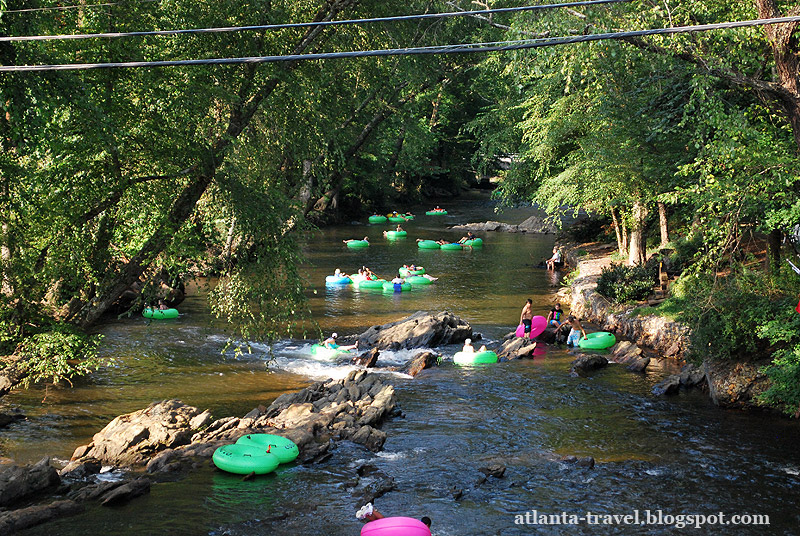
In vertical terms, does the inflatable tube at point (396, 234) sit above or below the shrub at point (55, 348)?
below

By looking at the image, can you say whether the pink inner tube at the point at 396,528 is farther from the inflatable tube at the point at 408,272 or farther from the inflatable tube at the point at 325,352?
the inflatable tube at the point at 408,272

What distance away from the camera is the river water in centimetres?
1178

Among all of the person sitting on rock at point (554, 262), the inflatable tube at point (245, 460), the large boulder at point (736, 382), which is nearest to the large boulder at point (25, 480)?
the inflatable tube at point (245, 460)

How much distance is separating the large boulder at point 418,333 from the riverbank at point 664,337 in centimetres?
483

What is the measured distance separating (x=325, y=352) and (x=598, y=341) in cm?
814

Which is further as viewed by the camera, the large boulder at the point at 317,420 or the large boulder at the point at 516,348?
the large boulder at the point at 516,348

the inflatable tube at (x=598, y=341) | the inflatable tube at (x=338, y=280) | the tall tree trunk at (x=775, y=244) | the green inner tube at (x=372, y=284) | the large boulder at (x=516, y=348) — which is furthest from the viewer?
the inflatable tube at (x=338, y=280)

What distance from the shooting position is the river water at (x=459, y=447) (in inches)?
464

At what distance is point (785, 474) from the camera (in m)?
13.1

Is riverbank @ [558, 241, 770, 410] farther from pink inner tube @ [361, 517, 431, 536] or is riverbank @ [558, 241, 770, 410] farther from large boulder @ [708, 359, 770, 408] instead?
pink inner tube @ [361, 517, 431, 536]

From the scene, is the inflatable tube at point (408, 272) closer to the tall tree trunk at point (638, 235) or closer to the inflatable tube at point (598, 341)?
the tall tree trunk at point (638, 235)

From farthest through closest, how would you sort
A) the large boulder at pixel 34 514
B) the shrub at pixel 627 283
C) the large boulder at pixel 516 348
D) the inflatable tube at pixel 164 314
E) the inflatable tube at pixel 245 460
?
the inflatable tube at pixel 164 314
the shrub at pixel 627 283
the large boulder at pixel 516 348
the inflatable tube at pixel 245 460
the large boulder at pixel 34 514

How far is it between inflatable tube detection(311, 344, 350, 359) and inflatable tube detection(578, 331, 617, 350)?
710 cm

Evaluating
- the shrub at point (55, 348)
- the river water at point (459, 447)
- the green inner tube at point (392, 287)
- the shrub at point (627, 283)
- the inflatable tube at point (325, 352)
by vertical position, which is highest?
the shrub at point (55, 348)
